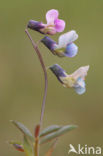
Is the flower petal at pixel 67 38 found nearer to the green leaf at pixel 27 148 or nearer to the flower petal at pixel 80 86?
the flower petal at pixel 80 86

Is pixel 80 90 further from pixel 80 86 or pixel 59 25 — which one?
pixel 59 25

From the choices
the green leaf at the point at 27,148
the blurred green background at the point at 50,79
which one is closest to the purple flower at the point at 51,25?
the green leaf at the point at 27,148

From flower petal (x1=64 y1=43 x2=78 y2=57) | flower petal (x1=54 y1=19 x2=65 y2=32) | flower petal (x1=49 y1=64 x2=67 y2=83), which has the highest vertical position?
flower petal (x1=54 y1=19 x2=65 y2=32)

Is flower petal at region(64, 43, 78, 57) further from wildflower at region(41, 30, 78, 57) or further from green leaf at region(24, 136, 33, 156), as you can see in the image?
green leaf at region(24, 136, 33, 156)

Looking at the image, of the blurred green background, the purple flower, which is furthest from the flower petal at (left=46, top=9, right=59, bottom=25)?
the blurred green background

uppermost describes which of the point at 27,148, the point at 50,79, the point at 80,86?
the point at 50,79

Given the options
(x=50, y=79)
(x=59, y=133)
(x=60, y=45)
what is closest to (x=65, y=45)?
(x=60, y=45)
